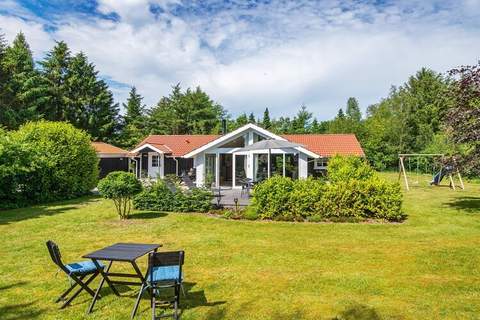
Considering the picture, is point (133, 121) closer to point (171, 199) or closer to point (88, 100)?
point (88, 100)

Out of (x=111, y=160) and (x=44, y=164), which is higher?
(x=111, y=160)

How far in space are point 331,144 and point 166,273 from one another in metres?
22.6

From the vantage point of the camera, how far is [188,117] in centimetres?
5219

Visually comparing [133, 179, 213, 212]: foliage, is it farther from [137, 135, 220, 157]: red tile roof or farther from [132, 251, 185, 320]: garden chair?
[137, 135, 220, 157]: red tile roof

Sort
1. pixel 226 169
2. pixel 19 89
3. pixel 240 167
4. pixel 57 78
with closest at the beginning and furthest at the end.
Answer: pixel 240 167 → pixel 226 169 → pixel 19 89 → pixel 57 78

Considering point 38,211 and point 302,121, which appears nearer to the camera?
point 38,211

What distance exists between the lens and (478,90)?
43.9 feet

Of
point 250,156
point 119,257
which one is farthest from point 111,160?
point 119,257

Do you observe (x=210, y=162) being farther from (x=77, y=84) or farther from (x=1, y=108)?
(x=77, y=84)

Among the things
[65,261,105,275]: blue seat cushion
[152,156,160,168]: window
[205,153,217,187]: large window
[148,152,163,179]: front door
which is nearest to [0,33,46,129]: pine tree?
[148,152,163,179]: front door

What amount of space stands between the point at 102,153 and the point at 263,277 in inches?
1075

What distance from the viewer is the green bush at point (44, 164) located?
1570 centimetres

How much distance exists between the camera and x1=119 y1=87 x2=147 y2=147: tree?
→ 49375 mm

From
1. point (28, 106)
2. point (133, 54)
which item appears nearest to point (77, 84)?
point (28, 106)
